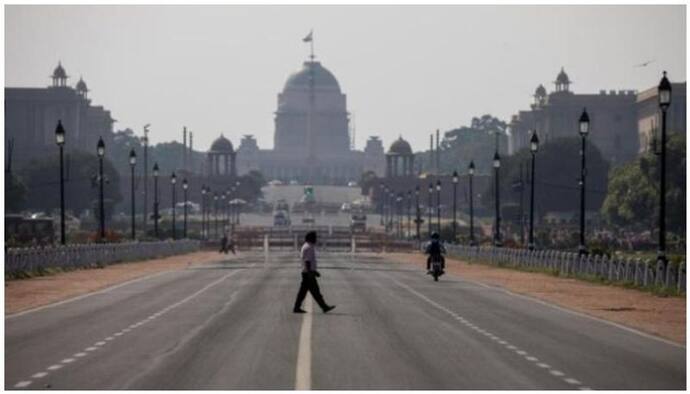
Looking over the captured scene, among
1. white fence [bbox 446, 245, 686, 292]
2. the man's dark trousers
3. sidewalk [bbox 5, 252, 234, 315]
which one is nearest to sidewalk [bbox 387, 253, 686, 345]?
white fence [bbox 446, 245, 686, 292]

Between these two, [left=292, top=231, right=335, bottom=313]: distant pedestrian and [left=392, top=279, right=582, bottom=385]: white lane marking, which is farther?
[left=292, top=231, right=335, bottom=313]: distant pedestrian

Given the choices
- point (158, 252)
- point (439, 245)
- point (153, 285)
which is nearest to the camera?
point (153, 285)

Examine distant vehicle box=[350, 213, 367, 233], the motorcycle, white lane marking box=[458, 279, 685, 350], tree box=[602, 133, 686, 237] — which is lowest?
white lane marking box=[458, 279, 685, 350]

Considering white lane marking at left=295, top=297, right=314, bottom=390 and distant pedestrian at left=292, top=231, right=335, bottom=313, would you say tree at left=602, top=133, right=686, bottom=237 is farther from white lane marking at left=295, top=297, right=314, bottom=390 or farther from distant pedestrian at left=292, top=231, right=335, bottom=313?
white lane marking at left=295, top=297, right=314, bottom=390

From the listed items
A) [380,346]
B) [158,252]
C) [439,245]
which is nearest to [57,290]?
[439,245]

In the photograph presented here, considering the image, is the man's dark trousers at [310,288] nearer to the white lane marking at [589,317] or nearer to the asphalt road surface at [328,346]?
the asphalt road surface at [328,346]

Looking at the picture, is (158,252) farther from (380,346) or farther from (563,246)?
(380,346)

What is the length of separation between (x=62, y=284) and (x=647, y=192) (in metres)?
104

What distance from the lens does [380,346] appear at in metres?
26.4

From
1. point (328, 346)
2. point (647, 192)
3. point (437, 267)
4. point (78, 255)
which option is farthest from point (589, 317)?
point (647, 192)

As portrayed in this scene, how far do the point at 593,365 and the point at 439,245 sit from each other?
32445 millimetres

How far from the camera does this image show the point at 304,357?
24203mm

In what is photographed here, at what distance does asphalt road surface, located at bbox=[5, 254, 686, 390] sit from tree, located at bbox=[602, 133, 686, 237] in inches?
3763

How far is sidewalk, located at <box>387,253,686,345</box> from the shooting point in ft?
108
